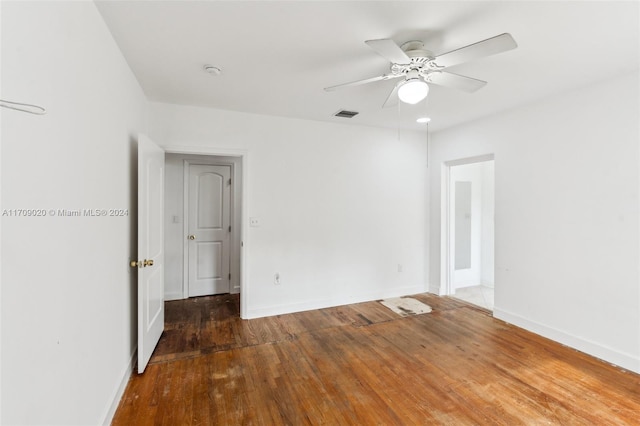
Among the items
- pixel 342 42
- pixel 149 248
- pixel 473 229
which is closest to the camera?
pixel 342 42

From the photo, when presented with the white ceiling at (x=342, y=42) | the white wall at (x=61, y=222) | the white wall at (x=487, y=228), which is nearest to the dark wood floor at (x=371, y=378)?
the white wall at (x=61, y=222)

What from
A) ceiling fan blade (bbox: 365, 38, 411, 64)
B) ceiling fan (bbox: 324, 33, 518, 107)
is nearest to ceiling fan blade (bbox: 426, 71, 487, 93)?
ceiling fan (bbox: 324, 33, 518, 107)

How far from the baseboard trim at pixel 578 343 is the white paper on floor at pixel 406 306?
891 millimetres

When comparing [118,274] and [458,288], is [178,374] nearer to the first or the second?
[118,274]

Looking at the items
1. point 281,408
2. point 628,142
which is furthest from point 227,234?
point 628,142

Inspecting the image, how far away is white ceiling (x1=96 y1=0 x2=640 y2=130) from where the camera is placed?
68.4 inches

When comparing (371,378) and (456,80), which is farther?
(371,378)

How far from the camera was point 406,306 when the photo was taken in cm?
410

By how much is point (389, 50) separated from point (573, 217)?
260 cm

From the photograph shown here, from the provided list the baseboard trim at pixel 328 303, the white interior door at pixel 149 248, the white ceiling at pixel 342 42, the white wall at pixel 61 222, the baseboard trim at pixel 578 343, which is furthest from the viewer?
the baseboard trim at pixel 328 303

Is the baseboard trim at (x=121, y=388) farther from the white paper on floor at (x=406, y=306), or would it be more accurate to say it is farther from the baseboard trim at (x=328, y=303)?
the white paper on floor at (x=406, y=306)

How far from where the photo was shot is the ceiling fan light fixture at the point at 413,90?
1.96m

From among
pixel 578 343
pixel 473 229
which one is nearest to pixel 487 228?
pixel 473 229

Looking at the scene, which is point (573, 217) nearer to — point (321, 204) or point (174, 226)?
point (321, 204)
